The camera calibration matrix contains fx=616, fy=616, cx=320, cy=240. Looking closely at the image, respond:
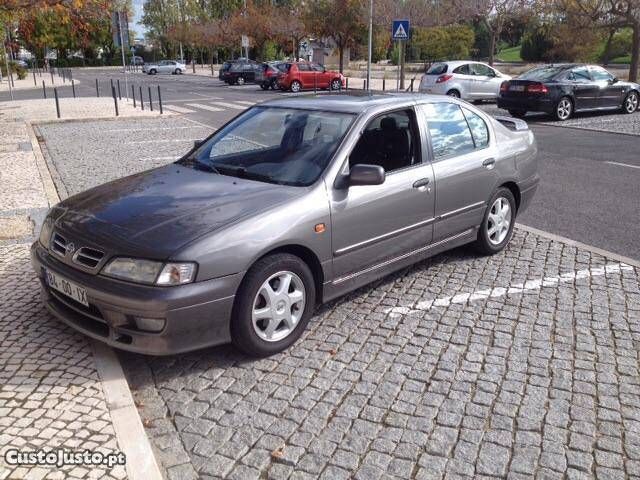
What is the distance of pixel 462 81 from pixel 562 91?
4.93 metres

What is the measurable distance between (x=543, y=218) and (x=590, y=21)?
22.7 metres

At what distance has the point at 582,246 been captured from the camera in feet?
20.3

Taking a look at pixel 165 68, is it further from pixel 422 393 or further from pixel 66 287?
pixel 422 393

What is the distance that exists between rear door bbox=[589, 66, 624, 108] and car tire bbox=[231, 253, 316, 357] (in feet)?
55.6

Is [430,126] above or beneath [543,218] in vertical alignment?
above

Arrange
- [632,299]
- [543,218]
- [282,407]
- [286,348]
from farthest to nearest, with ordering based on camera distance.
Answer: [543,218], [632,299], [286,348], [282,407]

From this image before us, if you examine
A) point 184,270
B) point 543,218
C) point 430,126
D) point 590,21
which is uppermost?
point 590,21

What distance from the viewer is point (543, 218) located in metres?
7.45

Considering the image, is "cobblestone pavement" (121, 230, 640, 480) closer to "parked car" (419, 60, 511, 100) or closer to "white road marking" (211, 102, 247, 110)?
"parked car" (419, 60, 511, 100)

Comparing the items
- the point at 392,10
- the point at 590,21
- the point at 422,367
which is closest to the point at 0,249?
the point at 422,367

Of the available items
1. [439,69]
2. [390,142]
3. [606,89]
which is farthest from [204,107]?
[390,142]

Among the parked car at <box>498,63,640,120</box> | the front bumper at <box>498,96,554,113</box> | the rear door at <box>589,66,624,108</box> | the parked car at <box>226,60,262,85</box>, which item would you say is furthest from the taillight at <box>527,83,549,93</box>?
the parked car at <box>226,60,262,85</box>

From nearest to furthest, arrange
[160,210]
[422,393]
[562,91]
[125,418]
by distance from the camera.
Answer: [125,418]
[422,393]
[160,210]
[562,91]

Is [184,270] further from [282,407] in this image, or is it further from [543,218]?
[543,218]
